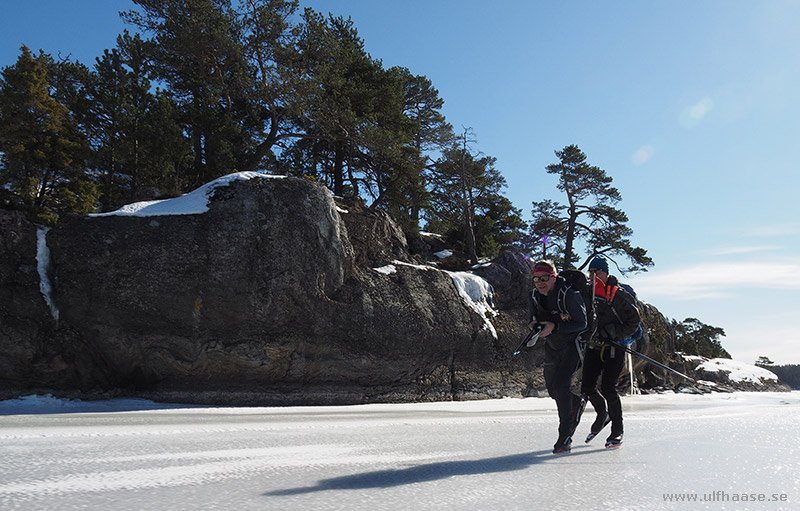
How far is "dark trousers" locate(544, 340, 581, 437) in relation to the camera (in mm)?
4398

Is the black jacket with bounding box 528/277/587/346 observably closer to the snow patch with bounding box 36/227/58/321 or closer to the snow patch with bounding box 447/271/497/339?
the snow patch with bounding box 447/271/497/339

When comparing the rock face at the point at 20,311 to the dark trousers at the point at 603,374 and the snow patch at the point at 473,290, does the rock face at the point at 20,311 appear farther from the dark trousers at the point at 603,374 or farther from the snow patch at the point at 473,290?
the dark trousers at the point at 603,374

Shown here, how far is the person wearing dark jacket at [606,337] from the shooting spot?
4980mm

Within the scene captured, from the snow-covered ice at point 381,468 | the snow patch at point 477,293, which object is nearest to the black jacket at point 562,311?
the snow-covered ice at point 381,468

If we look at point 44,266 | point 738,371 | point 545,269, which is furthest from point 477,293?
point 738,371

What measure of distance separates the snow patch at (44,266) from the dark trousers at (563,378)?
9530 millimetres

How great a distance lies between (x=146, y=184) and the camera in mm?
14711

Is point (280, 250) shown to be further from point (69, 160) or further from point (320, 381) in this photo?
point (69, 160)

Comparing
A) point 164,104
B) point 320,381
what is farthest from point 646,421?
point 164,104

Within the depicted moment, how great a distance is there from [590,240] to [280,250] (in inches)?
833

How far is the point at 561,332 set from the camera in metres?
4.65

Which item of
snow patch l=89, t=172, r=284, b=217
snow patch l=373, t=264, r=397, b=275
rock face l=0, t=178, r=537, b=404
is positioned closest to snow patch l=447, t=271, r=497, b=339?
rock face l=0, t=178, r=537, b=404

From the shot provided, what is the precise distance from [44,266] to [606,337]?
34.5 feet

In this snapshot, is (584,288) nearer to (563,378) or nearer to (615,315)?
(615,315)
